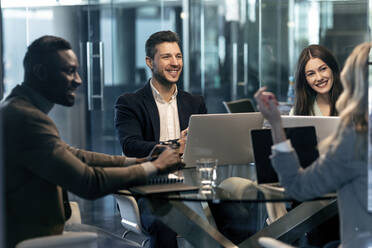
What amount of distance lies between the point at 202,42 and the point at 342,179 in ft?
19.9

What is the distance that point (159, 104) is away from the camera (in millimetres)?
4168

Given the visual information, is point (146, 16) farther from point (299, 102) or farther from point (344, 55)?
point (299, 102)

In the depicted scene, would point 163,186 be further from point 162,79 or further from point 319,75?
point 319,75

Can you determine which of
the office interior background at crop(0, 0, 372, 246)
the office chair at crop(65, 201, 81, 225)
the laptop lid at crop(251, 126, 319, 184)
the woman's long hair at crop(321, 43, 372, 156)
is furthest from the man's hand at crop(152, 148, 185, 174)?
the office interior background at crop(0, 0, 372, 246)

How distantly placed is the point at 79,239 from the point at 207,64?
19.7 feet

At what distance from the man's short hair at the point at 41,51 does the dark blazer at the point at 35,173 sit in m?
0.12

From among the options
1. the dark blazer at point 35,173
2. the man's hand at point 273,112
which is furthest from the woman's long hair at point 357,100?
the dark blazer at point 35,173

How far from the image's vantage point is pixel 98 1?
25.6ft

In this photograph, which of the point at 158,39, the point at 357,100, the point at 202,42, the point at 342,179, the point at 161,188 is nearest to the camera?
the point at 357,100

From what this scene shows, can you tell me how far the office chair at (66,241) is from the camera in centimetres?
250

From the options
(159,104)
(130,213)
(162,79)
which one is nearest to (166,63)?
(162,79)

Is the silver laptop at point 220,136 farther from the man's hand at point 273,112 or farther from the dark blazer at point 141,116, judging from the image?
the man's hand at point 273,112

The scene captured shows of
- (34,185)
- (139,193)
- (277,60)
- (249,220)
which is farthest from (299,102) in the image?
(277,60)

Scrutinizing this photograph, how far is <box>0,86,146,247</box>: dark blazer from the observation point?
257cm
